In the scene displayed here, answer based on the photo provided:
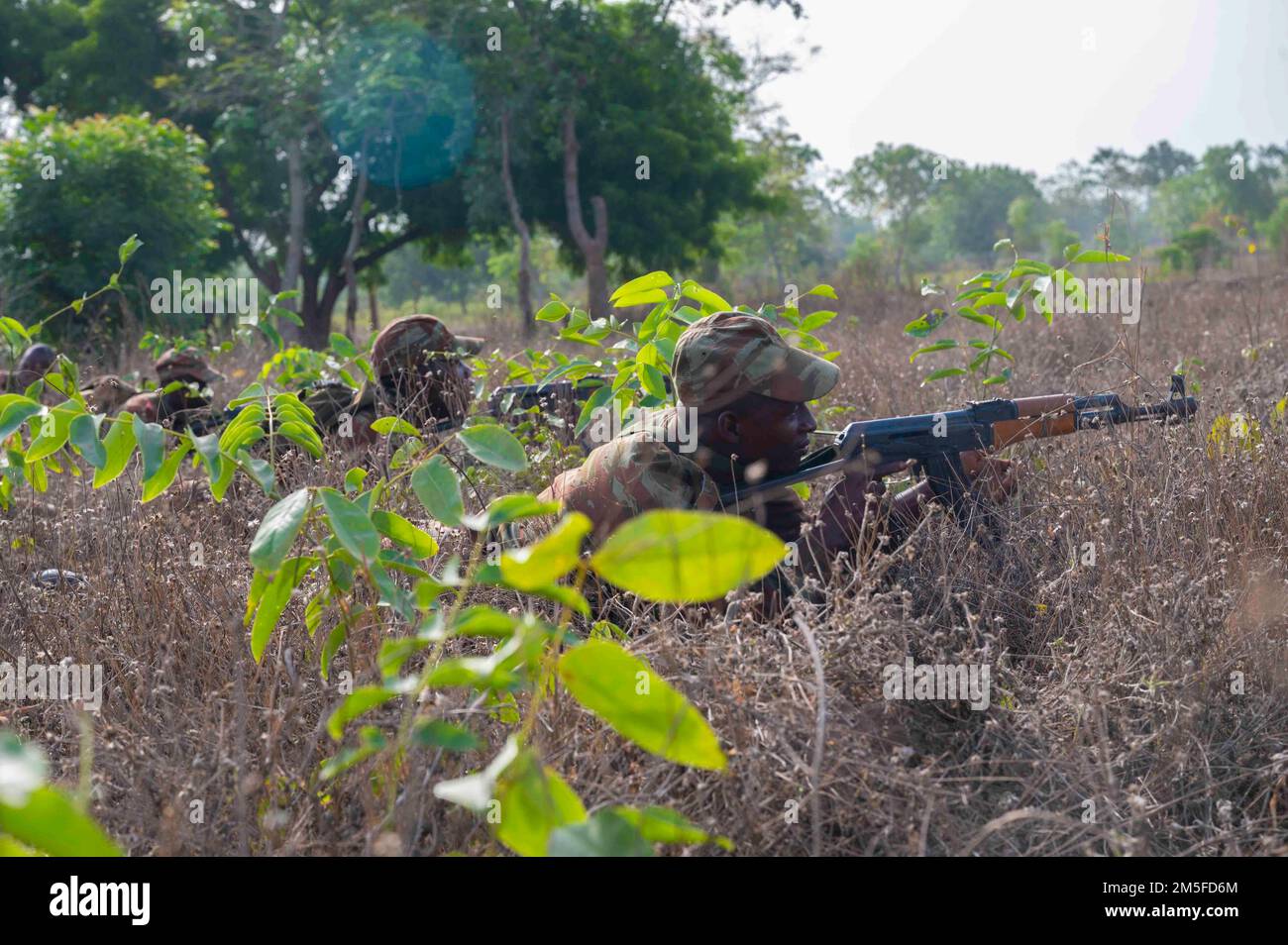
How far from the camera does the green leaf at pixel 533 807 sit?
1202 millimetres

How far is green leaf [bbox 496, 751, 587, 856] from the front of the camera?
1.20 meters

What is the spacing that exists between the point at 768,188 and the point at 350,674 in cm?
2252

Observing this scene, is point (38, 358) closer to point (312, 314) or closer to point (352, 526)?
point (352, 526)

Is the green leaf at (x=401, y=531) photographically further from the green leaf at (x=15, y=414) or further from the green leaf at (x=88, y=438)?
the green leaf at (x=15, y=414)

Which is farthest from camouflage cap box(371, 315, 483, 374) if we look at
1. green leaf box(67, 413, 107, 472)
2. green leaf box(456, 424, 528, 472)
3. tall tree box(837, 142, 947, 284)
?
tall tree box(837, 142, 947, 284)

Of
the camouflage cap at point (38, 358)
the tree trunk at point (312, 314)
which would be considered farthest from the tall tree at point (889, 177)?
the camouflage cap at point (38, 358)

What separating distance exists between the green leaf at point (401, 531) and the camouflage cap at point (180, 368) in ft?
13.8

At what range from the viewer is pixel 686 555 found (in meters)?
1.02

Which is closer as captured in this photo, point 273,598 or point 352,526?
point 352,526

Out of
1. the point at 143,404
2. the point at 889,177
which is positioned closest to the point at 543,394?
the point at 143,404

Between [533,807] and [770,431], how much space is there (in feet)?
6.08

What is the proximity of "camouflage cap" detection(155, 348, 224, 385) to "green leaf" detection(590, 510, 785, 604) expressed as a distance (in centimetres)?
525

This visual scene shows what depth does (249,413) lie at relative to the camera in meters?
2.29
